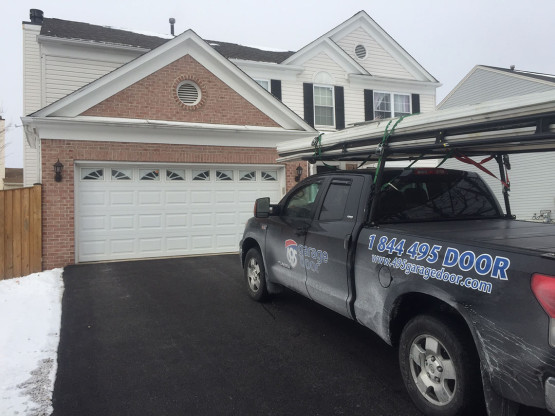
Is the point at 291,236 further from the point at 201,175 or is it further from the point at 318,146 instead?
the point at 201,175

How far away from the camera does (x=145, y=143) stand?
10.1m

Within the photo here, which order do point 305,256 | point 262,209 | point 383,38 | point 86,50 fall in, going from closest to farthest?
point 305,256, point 262,209, point 86,50, point 383,38

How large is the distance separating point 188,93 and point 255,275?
20.9 feet

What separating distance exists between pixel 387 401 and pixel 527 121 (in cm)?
236

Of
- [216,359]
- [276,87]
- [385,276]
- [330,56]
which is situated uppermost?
[330,56]

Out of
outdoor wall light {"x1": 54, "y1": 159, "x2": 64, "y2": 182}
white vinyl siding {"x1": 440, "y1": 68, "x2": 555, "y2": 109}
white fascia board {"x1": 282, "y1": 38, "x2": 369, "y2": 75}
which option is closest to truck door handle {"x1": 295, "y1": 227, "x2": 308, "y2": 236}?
outdoor wall light {"x1": 54, "y1": 159, "x2": 64, "y2": 182}

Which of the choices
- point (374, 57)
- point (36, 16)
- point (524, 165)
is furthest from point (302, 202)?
point (524, 165)

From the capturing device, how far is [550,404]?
2.26m

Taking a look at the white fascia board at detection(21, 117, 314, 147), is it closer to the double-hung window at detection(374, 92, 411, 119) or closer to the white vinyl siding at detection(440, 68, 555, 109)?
the double-hung window at detection(374, 92, 411, 119)

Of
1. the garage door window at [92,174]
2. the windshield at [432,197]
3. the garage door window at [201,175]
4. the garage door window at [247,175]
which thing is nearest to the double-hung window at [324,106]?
the garage door window at [247,175]

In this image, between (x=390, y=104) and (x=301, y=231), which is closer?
(x=301, y=231)

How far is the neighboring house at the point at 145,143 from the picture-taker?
371 inches

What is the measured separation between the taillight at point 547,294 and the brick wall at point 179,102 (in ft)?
31.2

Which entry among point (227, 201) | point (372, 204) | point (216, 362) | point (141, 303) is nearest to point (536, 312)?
point (372, 204)
